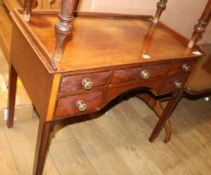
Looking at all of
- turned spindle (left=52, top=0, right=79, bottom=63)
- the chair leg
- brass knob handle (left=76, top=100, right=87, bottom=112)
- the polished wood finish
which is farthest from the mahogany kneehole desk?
the chair leg

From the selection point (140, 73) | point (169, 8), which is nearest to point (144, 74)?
point (140, 73)

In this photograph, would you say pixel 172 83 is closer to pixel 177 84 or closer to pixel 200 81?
pixel 177 84

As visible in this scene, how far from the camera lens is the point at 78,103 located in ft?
3.91

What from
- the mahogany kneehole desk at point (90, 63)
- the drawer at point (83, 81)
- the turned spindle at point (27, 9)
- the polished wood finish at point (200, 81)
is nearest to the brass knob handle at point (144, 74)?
the mahogany kneehole desk at point (90, 63)

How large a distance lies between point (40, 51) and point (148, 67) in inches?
21.8

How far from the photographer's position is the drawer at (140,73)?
1.25m

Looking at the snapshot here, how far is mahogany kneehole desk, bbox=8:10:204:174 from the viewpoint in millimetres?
1101

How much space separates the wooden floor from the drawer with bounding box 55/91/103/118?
57 cm

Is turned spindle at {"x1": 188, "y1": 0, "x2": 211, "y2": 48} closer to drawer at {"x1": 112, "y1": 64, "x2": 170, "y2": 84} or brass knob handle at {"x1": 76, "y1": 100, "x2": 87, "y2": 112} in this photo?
drawer at {"x1": 112, "y1": 64, "x2": 170, "y2": 84}

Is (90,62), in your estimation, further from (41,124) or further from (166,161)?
(166,161)

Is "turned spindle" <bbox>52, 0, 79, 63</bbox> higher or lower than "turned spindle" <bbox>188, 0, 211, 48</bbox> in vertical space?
higher

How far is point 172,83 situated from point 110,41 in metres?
0.47

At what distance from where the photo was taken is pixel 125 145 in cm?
194

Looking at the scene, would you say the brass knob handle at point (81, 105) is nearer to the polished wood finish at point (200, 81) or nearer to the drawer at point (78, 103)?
the drawer at point (78, 103)
